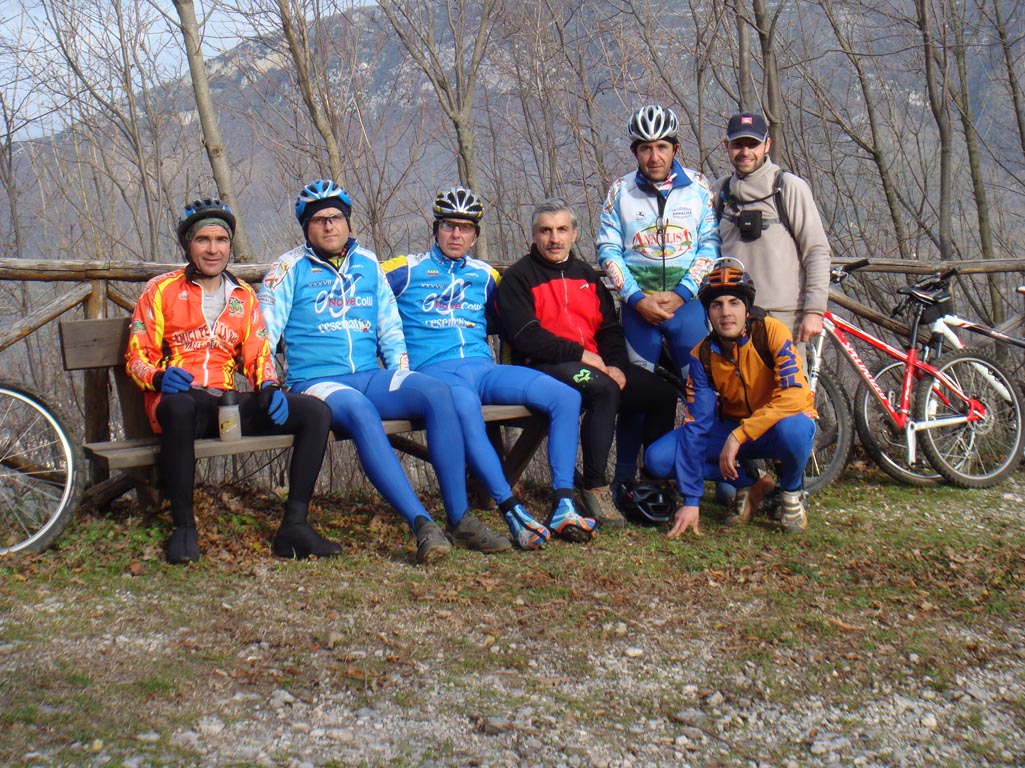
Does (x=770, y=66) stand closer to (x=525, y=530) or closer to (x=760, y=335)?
(x=760, y=335)

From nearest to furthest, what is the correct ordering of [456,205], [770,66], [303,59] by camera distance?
[456,205] → [770,66] → [303,59]

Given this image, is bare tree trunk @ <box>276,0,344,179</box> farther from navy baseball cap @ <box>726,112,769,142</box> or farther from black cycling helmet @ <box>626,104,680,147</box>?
navy baseball cap @ <box>726,112,769,142</box>

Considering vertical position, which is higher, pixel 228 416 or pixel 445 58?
pixel 445 58

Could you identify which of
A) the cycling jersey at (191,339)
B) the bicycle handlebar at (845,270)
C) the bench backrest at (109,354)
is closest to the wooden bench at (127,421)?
the bench backrest at (109,354)

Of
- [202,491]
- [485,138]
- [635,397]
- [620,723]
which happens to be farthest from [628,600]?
[485,138]

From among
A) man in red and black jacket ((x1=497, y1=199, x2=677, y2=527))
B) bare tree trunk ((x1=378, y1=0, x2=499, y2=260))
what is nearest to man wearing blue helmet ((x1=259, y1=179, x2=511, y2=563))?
man in red and black jacket ((x1=497, y1=199, x2=677, y2=527))

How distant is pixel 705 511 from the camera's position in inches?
214

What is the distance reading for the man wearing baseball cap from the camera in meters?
5.23

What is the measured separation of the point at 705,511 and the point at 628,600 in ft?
5.15

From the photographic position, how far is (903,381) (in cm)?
603

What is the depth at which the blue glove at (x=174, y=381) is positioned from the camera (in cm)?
433

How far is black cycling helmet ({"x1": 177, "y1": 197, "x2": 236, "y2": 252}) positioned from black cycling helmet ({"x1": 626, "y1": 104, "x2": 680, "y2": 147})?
2119 mm

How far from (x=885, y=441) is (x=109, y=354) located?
4.36 metres

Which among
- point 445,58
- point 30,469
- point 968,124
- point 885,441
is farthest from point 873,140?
point 30,469
